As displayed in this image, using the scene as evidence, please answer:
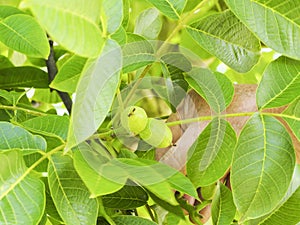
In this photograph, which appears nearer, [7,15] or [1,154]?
[1,154]

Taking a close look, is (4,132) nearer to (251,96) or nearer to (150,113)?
(150,113)

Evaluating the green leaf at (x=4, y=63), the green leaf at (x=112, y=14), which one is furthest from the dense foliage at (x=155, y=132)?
the green leaf at (x=4, y=63)

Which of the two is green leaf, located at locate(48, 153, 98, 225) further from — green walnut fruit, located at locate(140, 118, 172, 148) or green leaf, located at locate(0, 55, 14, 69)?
green leaf, located at locate(0, 55, 14, 69)

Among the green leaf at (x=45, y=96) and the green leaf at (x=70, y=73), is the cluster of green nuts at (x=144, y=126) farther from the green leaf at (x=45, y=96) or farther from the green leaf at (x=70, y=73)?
the green leaf at (x=45, y=96)

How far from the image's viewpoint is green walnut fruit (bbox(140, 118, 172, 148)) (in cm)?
41

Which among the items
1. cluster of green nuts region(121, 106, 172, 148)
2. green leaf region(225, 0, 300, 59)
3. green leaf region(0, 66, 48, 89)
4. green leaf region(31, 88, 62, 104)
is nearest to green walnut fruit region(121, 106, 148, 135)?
cluster of green nuts region(121, 106, 172, 148)

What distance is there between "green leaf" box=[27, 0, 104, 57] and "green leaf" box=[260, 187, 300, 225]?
0.81ft

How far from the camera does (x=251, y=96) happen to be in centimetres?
55

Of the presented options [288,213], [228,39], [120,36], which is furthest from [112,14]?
[288,213]

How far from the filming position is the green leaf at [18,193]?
0.34 metres

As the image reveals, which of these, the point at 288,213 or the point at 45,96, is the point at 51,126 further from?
the point at 45,96

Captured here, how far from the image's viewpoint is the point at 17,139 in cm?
38

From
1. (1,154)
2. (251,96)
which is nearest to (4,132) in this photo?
(1,154)

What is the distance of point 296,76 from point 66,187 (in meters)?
0.19
